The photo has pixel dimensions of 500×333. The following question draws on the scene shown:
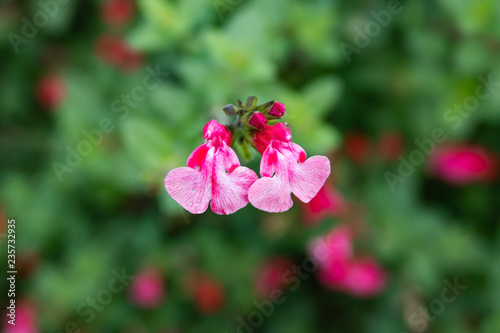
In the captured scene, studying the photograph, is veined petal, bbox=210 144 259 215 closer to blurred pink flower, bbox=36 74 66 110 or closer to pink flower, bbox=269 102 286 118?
pink flower, bbox=269 102 286 118

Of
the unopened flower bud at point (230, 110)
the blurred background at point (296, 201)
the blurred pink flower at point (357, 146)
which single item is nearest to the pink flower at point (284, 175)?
the unopened flower bud at point (230, 110)

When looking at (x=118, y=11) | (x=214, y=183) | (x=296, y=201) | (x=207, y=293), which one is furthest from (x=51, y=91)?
(x=214, y=183)

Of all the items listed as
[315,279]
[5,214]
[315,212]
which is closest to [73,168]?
[5,214]

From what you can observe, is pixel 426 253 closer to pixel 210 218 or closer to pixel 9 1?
pixel 210 218

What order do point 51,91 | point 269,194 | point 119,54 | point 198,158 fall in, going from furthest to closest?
point 51,91 < point 119,54 < point 198,158 < point 269,194

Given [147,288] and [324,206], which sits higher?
[324,206]

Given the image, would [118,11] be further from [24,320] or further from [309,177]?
[309,177]

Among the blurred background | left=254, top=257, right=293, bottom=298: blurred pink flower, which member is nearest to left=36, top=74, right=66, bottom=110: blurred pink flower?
the blurred background
